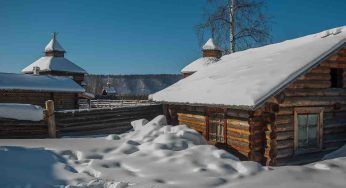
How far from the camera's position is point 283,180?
733cm

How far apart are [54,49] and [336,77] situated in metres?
35.9

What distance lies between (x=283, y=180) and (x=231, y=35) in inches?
716

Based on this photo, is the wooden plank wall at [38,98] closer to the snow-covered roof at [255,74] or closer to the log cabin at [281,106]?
the snow-covered roof at [255,74]

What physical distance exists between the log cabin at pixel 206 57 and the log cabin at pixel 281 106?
23.2 m

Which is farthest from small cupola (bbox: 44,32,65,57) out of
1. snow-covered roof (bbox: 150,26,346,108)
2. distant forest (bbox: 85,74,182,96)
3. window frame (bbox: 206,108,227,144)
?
distant forest (bbox: 85,74,182,96)

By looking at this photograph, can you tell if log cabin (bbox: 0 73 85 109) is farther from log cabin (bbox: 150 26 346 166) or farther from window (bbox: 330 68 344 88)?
window (bbox: 330 68 344 88)

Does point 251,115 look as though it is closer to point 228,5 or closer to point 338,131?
point 338,131

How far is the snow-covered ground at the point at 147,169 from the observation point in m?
7.34

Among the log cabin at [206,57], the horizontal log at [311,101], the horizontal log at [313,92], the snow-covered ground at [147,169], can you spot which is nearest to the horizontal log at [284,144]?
the horizontal log at [311,101]

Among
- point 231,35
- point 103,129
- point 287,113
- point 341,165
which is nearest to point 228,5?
point 231,35

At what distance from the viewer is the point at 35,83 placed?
2575cm

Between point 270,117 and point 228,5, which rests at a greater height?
point 228,5

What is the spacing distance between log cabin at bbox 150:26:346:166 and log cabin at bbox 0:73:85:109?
51.0 ft

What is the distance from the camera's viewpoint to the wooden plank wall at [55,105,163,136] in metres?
14.9
